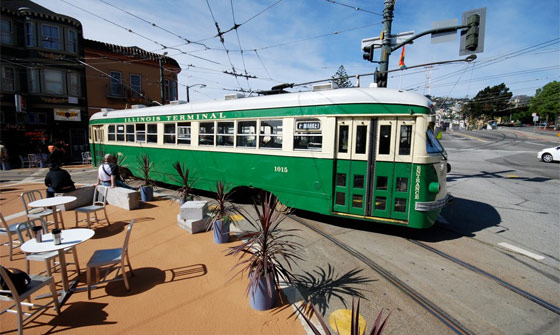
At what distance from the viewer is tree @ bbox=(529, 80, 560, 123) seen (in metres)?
57.7

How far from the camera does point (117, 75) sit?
22766mm

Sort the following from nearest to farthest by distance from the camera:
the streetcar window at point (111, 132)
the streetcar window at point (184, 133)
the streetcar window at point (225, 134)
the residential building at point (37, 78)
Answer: the streetcar window at point (225, 134)
the streetcar window at point (184, 133)
the streetcar window at point (111, 132)
the residential building at point (37, 78)

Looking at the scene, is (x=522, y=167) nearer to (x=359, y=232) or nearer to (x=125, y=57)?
(x=359, y=232)

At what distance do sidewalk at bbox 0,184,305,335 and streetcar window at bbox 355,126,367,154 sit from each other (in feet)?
11.8

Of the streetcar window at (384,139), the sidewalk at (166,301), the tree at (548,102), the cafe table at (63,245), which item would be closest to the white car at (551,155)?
the streetcar window at (384,139)

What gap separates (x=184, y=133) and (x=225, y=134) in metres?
2.05

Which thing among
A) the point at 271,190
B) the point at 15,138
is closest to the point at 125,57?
the point at 15,138

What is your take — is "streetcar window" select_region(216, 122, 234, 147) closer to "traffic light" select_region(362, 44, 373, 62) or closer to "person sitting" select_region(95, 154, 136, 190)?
"person sitting" select_region(95, 154, 136, 190)

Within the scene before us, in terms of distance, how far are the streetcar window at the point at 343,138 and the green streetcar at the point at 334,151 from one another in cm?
2

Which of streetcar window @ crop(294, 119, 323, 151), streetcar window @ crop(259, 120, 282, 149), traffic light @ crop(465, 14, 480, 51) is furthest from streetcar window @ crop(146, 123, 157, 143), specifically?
traffic light @ crop(465, 14, 480, 51)

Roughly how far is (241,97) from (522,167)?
809 inches

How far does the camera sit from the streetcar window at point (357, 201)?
6109 mm

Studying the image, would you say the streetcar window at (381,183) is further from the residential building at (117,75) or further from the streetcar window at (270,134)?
the residential building at (117,75)

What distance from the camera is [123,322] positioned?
3.40 m
